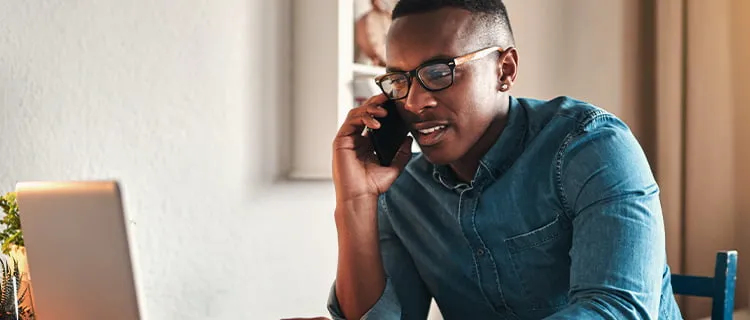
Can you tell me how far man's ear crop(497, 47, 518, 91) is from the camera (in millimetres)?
1386

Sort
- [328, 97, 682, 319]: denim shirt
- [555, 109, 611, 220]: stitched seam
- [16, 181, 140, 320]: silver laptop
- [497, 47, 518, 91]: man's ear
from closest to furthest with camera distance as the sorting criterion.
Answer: [16, 181, 140, 320]: silver laptop < [328, 97, 682, 319]: denim shirt < [555, 109, 611, 220]: stitched seam < [497, 47, 518, 91]: man's ear

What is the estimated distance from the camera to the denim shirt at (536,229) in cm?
112

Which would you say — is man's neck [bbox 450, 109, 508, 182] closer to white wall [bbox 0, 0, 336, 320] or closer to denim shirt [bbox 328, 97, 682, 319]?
denim shirt [bbox 328, 97, 682, 319]

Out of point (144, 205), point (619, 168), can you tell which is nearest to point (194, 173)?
point (144, 205)

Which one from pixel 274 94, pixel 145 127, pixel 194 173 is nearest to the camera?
pixel 145 127

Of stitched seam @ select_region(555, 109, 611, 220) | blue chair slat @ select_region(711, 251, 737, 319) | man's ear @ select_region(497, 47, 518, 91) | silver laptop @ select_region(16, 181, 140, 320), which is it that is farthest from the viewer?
blue chair slat @ select_region(711, 251, 737, 319)

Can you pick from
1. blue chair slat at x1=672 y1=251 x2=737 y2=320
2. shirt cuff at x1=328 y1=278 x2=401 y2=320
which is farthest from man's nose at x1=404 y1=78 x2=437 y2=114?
blue chair slat at x1=672 y1=251 x2=737 y2=320

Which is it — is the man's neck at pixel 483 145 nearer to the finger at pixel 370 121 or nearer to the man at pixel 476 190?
the man at pixel 476 190

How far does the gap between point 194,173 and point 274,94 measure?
0.28 metres

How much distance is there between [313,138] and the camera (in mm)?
1908

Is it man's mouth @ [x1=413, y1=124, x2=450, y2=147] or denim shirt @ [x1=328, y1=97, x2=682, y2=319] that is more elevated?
man's mouth @ [x1=413, y1=124, x2=450, y2=147]

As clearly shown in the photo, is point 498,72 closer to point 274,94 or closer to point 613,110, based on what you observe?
point 274,94

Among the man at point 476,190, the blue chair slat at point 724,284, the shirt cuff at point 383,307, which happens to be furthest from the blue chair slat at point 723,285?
the shirt cuff at point 383,307

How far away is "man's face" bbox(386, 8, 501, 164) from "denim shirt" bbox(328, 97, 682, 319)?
0.07m
